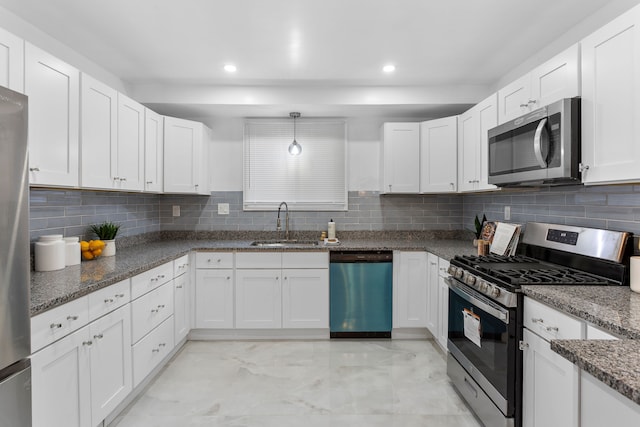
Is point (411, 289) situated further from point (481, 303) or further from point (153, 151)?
point (153, 151)

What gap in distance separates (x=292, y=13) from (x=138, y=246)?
2.57 meters

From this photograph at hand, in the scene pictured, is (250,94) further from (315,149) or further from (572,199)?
(572,199)

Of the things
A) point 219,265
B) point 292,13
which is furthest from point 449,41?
point 219,265

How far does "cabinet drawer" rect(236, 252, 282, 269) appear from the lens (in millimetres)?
3334

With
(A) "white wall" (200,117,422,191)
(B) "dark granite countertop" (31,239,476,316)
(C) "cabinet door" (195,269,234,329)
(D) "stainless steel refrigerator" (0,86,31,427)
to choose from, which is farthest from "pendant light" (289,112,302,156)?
(D) "stainless steel refrigerator" (0,86,31,427)

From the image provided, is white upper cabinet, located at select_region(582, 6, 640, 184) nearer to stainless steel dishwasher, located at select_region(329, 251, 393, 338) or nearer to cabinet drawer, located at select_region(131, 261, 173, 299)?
stainless steel dishwasher, located at select_region(329, 251, 393, 338)

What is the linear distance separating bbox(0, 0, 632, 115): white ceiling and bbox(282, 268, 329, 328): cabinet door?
184 cm

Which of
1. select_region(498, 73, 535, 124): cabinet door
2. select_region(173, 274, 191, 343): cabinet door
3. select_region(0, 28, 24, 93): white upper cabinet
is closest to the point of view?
select_region(0, 28, 24, 93): white upper cabinet

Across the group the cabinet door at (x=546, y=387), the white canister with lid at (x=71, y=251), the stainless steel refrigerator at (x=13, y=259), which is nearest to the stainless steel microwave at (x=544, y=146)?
the cabinet door at (x=546, y=387)

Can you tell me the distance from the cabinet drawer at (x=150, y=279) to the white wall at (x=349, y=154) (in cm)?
141

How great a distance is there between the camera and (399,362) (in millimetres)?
2920

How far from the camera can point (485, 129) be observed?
2816mm

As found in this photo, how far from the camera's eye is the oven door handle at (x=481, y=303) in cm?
181

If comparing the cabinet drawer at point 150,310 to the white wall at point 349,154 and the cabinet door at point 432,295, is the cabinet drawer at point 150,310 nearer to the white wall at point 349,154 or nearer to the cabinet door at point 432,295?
the white wall at point 349,154
